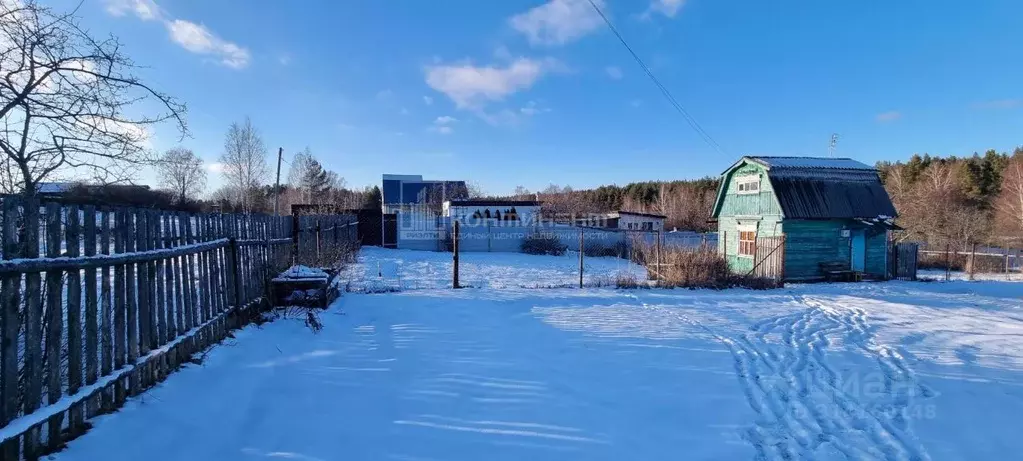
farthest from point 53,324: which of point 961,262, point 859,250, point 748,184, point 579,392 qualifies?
point 961,262

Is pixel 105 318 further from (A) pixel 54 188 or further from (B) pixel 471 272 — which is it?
(B) pixel 471 272

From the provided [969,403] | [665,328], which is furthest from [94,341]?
[969,403]

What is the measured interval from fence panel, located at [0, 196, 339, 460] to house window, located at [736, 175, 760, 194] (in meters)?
18.0

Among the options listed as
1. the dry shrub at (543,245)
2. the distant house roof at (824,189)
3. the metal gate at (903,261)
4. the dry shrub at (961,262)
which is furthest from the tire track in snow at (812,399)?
the dry shrub at (961,262)

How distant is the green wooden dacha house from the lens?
16.1m

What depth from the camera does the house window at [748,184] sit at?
17.5 meters

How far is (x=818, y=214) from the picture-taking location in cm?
1600

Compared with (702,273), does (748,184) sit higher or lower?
higher

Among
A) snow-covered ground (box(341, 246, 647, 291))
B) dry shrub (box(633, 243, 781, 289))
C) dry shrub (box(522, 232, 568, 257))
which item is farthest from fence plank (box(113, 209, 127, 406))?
dry shrub (box(522, 232, 568, 257))

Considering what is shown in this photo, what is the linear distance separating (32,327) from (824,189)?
20.2m

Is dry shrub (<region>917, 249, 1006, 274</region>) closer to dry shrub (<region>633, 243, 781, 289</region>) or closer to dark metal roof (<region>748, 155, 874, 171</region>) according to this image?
dark metal roof (<region>748, 155, 874, 171</region>)

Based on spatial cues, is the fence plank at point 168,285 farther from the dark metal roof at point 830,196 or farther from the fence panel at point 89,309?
the dark metal roof at point 830,196

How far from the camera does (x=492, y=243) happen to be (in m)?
24.4

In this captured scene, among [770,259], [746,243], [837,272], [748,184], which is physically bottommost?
[837,272]
